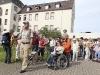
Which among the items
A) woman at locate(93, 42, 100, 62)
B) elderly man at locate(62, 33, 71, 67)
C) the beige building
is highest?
the beige building

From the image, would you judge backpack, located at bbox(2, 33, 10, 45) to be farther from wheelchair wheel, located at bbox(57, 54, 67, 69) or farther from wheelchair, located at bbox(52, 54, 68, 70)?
wheelchair wheel, located at bbox(57, 54, 67, 69)

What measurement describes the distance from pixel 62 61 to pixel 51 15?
35.2 m

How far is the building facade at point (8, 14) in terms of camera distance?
47500mm

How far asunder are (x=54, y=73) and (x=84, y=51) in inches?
300

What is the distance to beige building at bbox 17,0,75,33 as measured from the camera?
4181 centimetres

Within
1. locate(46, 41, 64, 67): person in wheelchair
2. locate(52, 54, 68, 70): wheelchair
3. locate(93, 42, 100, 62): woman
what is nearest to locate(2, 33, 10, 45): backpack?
locate(46, 41, 64, 67): person in wheelchair

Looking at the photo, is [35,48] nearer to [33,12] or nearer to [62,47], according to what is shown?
[62,47]

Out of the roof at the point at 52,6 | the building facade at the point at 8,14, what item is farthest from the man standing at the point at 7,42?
the building facade at the point at 8,14

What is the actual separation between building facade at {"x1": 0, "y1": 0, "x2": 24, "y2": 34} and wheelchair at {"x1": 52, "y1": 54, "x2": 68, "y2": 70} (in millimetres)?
38671

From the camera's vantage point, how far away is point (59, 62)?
377 inches

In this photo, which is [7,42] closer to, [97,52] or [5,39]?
[5,39]

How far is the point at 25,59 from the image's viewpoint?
8.60 m

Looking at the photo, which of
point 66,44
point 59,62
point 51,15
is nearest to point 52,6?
point 51,15

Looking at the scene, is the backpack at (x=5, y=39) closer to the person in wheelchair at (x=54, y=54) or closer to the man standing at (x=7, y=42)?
the man standing at (x=7, y=42)
